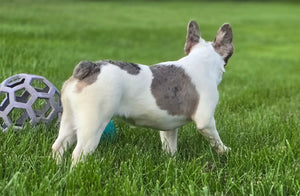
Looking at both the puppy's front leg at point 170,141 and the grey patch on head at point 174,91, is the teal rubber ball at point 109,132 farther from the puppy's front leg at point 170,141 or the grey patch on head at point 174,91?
the grey patch on head at point 174,91

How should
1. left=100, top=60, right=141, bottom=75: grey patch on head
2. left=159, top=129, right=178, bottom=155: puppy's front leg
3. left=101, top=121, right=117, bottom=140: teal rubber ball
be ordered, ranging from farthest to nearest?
left=101, top=121, right=117, bottom=140: teal rubber ball → left=159, top=129, right=178, bottom=155: puppy's front leg → left=100, top=60, right=141, bottom=75: grey patch on head

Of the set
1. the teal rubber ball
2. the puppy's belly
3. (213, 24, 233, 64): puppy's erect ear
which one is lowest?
the teal rubber ball

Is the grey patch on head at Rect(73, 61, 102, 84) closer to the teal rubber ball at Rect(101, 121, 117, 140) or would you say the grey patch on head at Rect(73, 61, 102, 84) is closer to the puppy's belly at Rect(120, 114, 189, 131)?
the puppy's belly at Rect(120, 114, 189, 131)

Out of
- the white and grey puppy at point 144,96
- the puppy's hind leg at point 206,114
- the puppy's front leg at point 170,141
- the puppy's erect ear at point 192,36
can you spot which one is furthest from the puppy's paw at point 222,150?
the puppy's erect ear at point 192,36

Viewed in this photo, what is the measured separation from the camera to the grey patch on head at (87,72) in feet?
9.75

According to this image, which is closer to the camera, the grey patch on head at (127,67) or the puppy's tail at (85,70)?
the puppy's tail at (85,70)

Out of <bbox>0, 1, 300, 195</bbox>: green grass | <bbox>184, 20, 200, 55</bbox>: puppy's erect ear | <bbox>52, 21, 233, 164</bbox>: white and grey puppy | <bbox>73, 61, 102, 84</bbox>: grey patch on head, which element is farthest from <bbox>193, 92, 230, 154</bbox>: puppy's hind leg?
<bbox>73, 61, 102, 84</bbox>: grey patch on head

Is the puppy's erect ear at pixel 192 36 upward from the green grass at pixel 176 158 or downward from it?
upward

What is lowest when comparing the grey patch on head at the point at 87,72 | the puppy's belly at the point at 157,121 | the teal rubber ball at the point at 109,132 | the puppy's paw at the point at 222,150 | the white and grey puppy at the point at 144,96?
the teal rubber ball at the point at 109,132

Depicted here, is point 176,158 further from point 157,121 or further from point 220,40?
point 220,40

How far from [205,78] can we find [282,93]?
A: 4381 mm

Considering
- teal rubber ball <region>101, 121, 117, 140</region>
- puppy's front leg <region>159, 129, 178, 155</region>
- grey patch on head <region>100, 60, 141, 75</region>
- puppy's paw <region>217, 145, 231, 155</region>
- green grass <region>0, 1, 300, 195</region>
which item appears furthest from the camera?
teal rubber ball <region>101, 121, 117, 140</region>

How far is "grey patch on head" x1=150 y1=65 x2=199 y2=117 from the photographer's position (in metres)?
3.22

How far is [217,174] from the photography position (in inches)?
121
